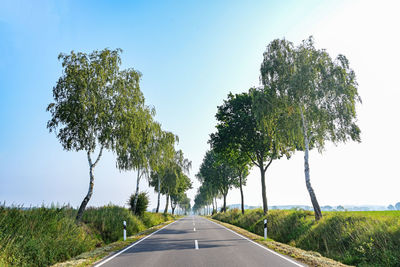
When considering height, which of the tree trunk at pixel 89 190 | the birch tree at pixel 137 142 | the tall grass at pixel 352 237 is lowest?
the tall grass at pixel 352 237

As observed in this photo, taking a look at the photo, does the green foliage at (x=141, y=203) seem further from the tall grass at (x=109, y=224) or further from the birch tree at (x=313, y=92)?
the birch tree at (x=313, y=92)

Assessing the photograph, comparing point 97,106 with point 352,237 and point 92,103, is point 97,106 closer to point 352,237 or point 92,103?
point 92,103

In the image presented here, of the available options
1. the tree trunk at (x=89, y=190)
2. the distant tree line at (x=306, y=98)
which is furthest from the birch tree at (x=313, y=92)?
the tree trunk at (x=89, y=190)

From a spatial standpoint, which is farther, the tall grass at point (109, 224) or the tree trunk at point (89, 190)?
the tree trunk at point (89, 190)

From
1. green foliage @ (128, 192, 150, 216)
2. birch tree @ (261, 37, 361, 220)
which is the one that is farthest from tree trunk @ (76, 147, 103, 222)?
birch tree @ (261, 37, 361, 220)

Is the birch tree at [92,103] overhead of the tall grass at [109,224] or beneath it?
overhead

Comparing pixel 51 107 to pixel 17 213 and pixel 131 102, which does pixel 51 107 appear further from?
pixel 17 213

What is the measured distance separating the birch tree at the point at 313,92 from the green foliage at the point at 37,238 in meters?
12.7

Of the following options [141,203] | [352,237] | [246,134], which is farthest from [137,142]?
[352,237]

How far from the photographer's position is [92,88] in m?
15.4

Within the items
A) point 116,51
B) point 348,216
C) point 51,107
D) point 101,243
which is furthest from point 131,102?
point 348,216

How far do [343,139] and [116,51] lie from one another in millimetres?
16572

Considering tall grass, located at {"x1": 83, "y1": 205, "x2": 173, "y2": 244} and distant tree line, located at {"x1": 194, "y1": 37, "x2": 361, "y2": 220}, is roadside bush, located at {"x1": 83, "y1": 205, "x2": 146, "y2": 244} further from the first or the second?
distant tree line, located at {"x1": 194, "y1": 37, "x2": 361, "y2": 220}

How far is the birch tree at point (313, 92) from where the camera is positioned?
15172 mm
